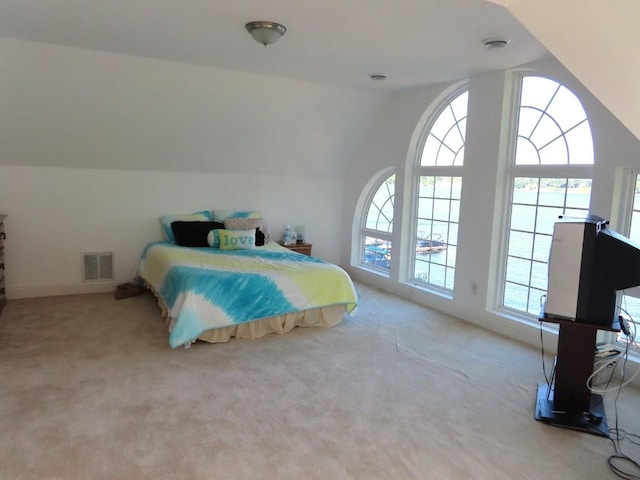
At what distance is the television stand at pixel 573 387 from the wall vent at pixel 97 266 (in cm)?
428

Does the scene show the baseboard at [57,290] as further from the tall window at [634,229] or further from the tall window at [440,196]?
the tall window at [634,229]

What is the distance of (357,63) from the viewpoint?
11.8 feet

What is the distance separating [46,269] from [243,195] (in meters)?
2.26

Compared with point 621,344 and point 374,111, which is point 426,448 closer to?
point 621,344

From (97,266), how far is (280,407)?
10.5 ft

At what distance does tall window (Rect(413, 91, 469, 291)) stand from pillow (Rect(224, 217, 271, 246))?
1.74 m

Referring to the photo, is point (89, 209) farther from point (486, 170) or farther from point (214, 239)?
point (486, 170)

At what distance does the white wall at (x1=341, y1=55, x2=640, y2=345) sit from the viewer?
304cm

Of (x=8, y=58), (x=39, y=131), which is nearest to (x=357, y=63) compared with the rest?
(x=8, y=58)

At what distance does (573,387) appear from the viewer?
255cm

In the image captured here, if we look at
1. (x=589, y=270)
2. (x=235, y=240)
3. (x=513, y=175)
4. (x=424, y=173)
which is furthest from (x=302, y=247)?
(x=589, y=270)

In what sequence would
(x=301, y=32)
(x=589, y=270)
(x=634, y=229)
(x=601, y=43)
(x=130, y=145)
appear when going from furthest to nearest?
1. (x=130, y=145)
2. (x=634, y=229)
3. (x=301, y=32)
4. (x=589, y=270)
5. (x=601, y=43)

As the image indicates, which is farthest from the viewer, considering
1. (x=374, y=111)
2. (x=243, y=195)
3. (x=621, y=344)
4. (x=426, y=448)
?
(x=243, y=195)

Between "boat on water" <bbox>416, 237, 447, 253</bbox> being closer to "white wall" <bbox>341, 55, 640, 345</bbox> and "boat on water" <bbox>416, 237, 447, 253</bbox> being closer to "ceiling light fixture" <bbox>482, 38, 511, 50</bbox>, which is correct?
"white wall" <bbox>341, 55, 640, 345</bbox>
